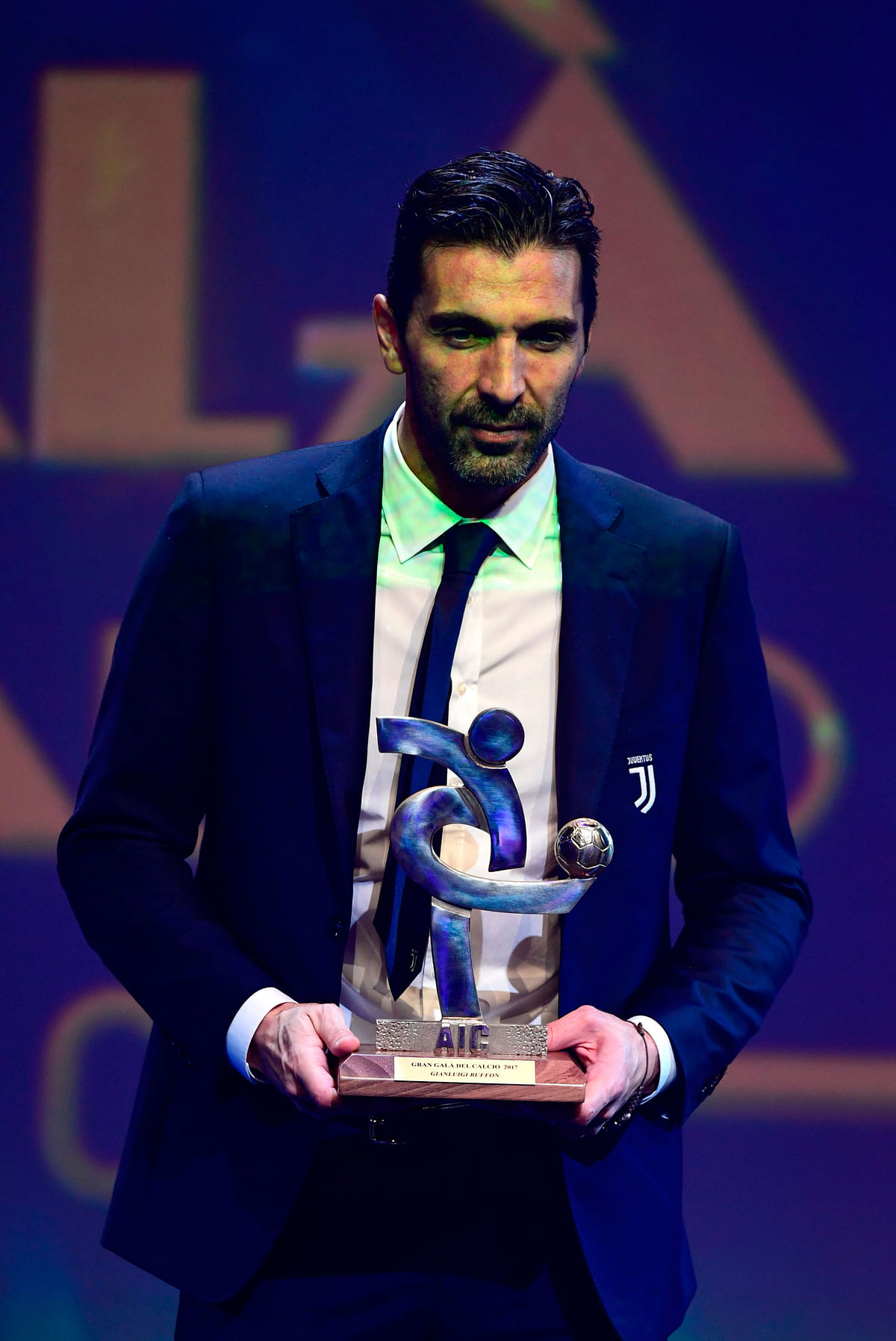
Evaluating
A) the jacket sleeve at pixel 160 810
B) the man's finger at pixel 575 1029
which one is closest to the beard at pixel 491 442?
the jacket sleeve at pixel 160 810

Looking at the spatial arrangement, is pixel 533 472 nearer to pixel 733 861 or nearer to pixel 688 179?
pixel 733 861

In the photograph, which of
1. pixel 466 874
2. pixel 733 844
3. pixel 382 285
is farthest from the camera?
pixel 382 285

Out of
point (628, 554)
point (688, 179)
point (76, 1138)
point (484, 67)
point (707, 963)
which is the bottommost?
point (76, 1138)

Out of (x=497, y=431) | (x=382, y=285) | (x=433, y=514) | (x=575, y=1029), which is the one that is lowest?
(x=575, y=1029)

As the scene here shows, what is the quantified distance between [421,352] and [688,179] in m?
1.19

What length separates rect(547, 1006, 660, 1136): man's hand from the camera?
57.1 inches

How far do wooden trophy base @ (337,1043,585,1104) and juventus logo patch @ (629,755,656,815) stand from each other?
388 millimetres

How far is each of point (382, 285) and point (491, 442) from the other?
1132 millimetres

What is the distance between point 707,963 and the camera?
5.69 ft

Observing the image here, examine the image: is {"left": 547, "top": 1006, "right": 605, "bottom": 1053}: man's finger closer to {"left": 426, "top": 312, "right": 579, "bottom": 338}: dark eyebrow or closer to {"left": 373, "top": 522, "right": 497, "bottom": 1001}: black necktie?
{"left": 373, "top": 522, "right": 497, "bottom": 1001}: black necktie

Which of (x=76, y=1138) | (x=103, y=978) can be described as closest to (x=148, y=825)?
(x=103, y=978)

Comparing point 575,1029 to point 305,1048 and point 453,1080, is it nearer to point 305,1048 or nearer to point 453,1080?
point 453,1080

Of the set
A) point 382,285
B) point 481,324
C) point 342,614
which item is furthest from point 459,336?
point 382,285

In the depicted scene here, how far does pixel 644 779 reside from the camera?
1749 millimetres
